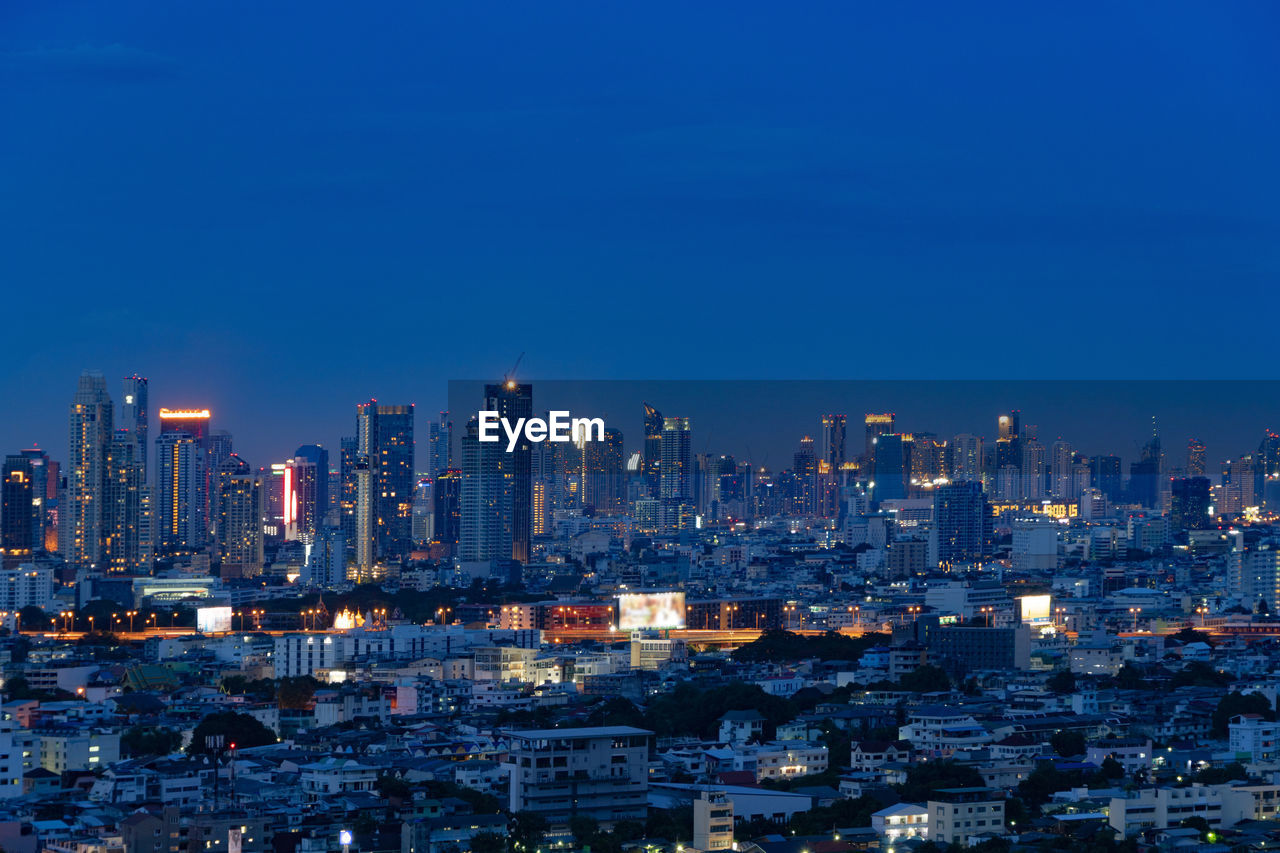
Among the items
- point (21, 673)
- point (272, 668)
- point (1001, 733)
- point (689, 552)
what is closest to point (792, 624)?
point (689, 552)

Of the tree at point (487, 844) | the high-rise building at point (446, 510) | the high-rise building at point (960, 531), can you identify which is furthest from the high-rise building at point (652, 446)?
the tree at point (487, 844)

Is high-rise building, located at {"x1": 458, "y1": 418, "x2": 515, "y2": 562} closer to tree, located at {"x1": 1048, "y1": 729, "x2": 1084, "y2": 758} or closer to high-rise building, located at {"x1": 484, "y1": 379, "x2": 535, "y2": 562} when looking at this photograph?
high-rise building, located at {"x1": 484, "y1": 379, "x2": 535, "y2": 562}

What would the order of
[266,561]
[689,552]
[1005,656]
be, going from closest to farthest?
[1005,656]
[689,552]
[266,561]

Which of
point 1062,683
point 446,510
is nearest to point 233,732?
point 1062,683

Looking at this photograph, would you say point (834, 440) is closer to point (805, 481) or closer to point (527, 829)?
point (805, 481)

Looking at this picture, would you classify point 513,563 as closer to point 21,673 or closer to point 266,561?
point 266,561

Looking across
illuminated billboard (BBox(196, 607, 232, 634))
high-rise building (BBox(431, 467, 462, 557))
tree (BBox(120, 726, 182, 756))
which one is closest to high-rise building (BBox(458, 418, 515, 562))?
high-rise building (BBox(431, 467, 462, 557))
